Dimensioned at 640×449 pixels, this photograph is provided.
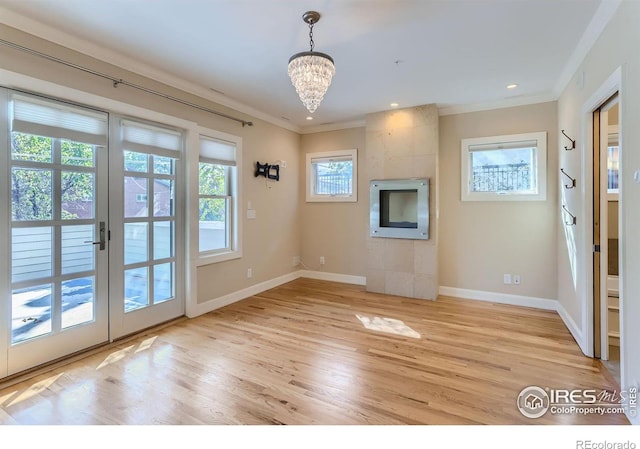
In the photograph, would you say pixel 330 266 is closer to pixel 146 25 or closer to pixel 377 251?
pixel 377 251

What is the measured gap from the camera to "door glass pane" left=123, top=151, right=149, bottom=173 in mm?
3062

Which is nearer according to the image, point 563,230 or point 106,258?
point 106,258

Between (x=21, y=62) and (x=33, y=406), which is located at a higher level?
(x=21, y=62)

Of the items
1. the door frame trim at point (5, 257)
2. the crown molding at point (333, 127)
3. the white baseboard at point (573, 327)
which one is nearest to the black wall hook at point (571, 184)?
the white baseboard at point (573, 327)

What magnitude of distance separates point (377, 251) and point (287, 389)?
9.47ft

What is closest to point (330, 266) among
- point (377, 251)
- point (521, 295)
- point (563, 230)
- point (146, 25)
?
point (377, 251)

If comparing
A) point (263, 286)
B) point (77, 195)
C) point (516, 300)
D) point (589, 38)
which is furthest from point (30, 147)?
point (516, 300)

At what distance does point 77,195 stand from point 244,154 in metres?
2.16

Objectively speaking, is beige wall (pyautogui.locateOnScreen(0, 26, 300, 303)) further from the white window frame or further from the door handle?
the door handle

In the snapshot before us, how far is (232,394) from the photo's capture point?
216cm

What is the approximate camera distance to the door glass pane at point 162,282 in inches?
133

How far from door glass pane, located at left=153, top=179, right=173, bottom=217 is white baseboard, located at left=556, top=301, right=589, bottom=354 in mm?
4304

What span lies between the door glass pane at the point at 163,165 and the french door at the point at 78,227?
0.04ft
